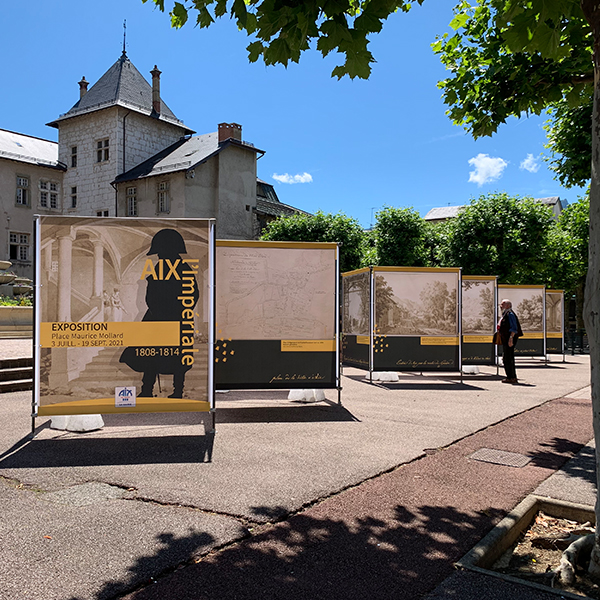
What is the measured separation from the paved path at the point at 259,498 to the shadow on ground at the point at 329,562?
1 centimetres

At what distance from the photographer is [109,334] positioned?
6773mm

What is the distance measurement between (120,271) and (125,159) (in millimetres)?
40241

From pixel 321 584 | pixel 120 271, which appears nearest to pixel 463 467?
pixel 321 584

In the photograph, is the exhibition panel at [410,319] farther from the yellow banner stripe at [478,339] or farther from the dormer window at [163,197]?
the dormer window at [163,197]

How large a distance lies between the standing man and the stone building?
30.1 metres

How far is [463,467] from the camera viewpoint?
580cm

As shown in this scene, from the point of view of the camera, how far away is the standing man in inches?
518

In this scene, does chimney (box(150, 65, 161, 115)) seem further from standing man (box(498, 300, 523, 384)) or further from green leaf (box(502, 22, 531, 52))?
green leaf (box(502, 22, 531, 52))

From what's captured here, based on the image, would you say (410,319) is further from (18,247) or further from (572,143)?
(18,247)

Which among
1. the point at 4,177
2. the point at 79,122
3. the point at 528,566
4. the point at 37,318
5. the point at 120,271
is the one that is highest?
the point at 79,122

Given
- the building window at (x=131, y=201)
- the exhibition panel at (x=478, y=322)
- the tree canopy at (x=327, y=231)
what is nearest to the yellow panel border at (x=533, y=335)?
the exhibition panel at (x=478, y=322)

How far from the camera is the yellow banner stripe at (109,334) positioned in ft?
21.9

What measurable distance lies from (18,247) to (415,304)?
39.3 metres

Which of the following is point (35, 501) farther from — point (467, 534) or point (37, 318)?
point (467, 534)
